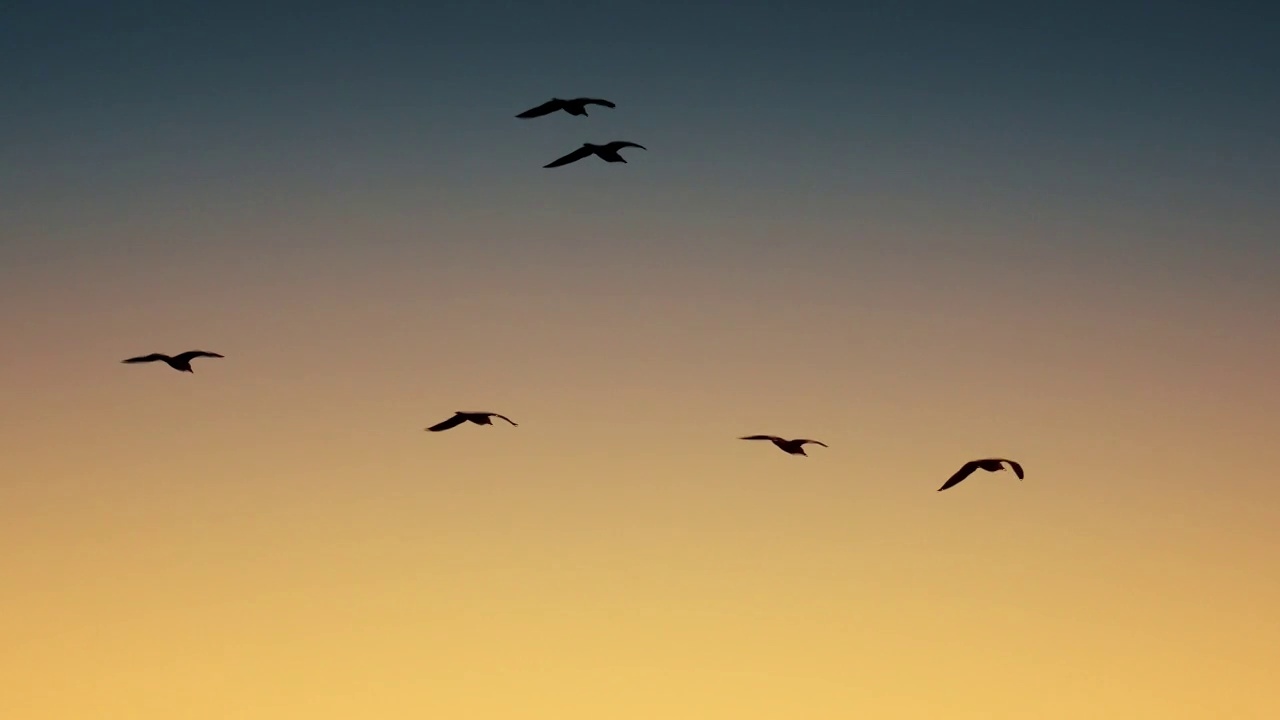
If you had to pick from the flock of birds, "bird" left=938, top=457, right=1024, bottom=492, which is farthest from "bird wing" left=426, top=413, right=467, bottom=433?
"bird" left=938, top=457, right=1024, bottom=492

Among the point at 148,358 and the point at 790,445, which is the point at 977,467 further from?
the point at 148,358

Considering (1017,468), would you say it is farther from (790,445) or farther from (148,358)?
(148,358)

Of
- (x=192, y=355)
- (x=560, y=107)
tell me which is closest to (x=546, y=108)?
(x=560, y=107)

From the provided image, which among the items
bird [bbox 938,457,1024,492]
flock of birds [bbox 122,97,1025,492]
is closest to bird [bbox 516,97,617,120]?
flock of birds [bbox 122,97,1025,492]

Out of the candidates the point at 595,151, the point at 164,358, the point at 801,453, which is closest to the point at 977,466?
the point at 801,453

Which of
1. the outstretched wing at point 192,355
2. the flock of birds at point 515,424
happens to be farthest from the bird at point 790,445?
the outstretched wing at point 192,355

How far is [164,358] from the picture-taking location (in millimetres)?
54688

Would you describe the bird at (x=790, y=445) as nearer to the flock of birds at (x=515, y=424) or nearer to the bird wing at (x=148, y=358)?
the flock of birds at (x=515, y=424)

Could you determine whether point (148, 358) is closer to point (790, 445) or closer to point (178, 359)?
point (178, 359)

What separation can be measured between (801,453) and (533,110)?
14.1 metres

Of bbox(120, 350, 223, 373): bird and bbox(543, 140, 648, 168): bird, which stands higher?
bbox(543, 140, 648, 168): bird

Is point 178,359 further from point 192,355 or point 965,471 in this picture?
point 965,471

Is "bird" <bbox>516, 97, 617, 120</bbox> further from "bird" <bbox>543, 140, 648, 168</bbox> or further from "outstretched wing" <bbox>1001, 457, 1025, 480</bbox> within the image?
"outstretched wing" <bbox>1001, 457, 1025, 480</bbox>

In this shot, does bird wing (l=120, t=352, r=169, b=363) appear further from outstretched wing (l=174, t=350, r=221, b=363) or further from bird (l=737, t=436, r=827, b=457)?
bird (l=737, t=436, r=827, b=457)
